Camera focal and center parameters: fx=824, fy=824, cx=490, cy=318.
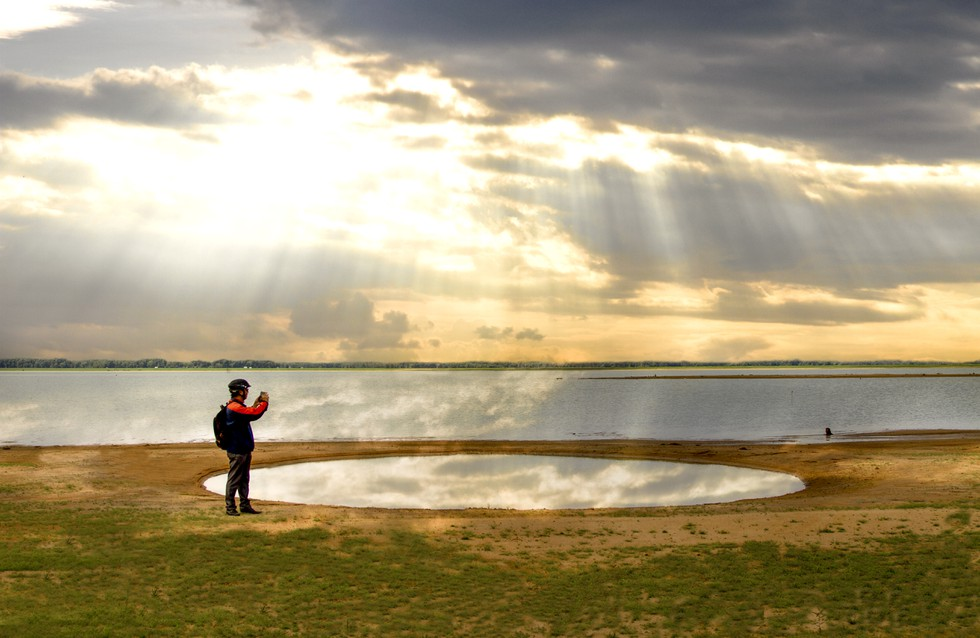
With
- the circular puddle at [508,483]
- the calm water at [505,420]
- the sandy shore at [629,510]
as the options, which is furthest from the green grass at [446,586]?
the calm water at [505,420]

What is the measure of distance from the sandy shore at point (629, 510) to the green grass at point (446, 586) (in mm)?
1612

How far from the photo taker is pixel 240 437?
26172 millimetres

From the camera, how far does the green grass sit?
17297 millimetres

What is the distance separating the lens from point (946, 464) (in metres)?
44.9

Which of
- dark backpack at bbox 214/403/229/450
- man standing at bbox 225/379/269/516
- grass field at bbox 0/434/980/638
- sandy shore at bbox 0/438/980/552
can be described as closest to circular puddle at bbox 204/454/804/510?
sandy shore at bbox 0/438/980/552

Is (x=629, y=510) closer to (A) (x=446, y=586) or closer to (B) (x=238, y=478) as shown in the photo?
(A) (x=446, y=586)

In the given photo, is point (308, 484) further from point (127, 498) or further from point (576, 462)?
point (576, 462)

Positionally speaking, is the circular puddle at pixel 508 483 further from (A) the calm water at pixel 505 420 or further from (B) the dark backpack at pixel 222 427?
(A) the calm water at pixel 505 420

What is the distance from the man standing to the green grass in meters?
2.42

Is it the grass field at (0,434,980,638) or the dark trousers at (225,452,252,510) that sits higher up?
the dark trousers at (225,452,252,510)

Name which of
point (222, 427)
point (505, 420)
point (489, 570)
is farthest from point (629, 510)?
point (505, 420)

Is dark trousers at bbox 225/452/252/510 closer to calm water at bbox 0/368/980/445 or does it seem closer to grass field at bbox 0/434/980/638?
grass field at bbox 0/434/980/638

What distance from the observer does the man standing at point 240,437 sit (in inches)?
1015

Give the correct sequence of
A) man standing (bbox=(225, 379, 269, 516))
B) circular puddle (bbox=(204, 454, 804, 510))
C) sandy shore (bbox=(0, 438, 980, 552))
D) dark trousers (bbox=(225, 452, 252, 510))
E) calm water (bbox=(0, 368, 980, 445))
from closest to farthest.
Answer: sandy shore (bbox=(0, 438, 980, 552)), man standing (bbox=(225, 379, 269, 516)), dark trousers (bbox=(225, 452, 252, 510)), circular puddle (bbox=(204, 454, 804, 510)), calm water (bbox=(0, 368, 980, 445))
